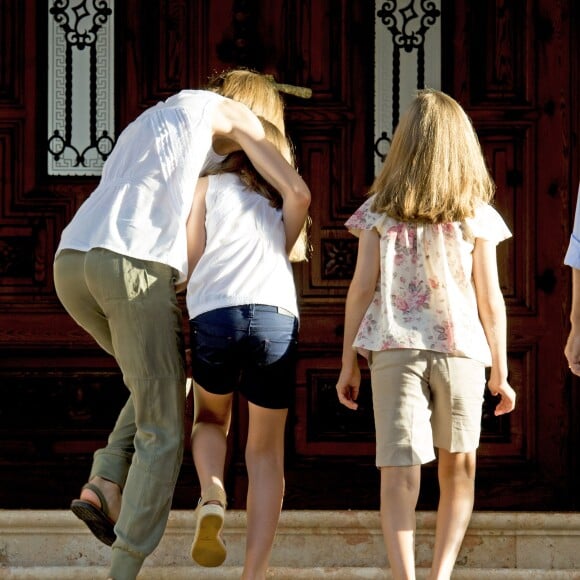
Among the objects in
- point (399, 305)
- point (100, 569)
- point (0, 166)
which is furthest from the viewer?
point (0, 166)

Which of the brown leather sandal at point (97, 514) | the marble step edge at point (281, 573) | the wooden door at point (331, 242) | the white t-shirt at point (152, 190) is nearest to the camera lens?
the white t-shirt at point (152, 190)

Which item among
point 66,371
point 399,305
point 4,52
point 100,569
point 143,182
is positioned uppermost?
point 4,52

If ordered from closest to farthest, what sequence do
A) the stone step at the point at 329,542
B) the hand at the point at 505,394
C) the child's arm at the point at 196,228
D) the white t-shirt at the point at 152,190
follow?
the white t-shirt at the point at 152,190 → the child's arm at the point at 196,228 → the hand at the point at 505,394 → the stone step at the point at 329,542

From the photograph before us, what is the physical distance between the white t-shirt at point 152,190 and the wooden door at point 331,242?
1465mm

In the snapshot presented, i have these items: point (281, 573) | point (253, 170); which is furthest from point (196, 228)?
point (281, 573)

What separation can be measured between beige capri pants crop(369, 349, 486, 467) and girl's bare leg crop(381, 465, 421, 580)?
44 mm

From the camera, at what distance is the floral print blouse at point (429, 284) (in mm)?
4285

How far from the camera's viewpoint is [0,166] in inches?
218

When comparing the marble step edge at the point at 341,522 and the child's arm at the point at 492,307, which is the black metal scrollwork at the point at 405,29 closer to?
the child's arm at the point at 492,307

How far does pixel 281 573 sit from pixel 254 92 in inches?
75.0

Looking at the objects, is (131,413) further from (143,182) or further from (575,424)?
(575,424)

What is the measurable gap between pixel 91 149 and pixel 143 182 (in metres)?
1.62

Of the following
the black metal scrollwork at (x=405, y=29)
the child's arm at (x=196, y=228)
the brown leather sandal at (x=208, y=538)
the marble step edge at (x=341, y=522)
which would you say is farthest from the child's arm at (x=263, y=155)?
the marble step edge at (x=341, y=522)

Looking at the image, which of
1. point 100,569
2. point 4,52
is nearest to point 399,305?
point 100,569
